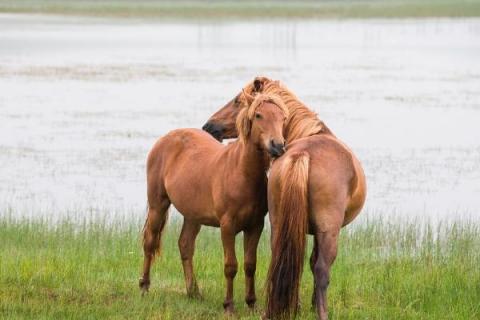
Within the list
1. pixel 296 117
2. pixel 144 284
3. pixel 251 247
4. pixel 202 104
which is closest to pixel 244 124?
pixel 296 117

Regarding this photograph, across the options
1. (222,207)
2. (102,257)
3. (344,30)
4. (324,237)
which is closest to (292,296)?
(324,237)

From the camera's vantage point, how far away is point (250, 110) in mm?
6348

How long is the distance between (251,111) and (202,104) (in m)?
16.3

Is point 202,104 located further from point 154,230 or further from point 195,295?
point 195,295

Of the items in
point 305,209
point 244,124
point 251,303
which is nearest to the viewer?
point 305,209

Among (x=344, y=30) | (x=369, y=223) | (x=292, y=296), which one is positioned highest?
(x=292, y=296)

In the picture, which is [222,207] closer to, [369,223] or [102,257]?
[102,257]

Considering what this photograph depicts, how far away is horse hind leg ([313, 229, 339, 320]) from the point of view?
5.98 m

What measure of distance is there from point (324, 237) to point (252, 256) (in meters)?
0.81

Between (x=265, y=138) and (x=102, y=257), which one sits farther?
(x=102, y=257)

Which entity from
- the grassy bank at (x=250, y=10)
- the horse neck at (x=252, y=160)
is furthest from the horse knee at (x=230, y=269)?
the grassy bank at (x=250, y=10)

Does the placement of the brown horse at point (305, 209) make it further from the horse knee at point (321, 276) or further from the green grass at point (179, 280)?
the green grass at point (179, 280)

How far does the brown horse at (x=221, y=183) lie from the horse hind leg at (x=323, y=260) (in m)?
0.60

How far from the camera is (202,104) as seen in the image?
22609 millimetres
